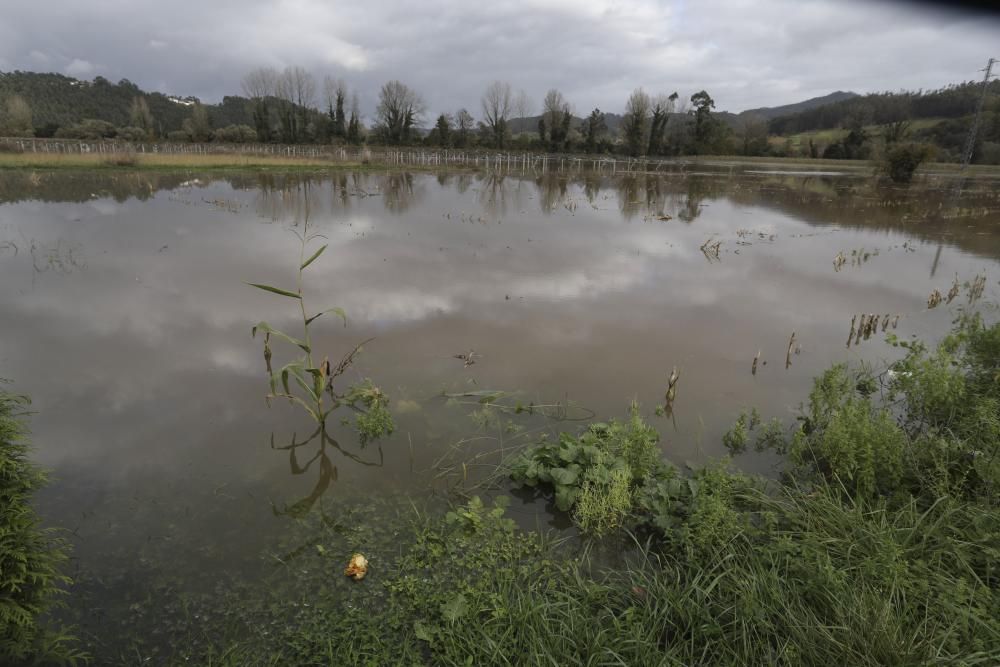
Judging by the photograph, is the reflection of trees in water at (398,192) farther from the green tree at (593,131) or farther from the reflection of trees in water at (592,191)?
the green tree at (593,131)

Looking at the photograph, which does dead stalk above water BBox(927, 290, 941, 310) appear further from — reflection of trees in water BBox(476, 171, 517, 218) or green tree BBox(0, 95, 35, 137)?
green tree BBox(0, 95, 35, 137)

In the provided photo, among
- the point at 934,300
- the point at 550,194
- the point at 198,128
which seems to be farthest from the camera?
the point at 198,128

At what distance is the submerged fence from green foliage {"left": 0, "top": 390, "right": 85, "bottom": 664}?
41.0 m

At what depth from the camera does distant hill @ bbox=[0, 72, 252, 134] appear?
7969 centimetres

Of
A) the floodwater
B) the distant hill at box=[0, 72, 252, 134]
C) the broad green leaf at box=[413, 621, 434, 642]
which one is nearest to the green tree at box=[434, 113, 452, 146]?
the distant hill at box=[0, 72, 252, 134]

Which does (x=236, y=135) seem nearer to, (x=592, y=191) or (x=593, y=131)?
(x=593, y=131)

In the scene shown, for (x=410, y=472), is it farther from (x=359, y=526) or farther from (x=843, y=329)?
(x=843, y=329)

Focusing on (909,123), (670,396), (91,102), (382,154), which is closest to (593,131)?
(382,154)

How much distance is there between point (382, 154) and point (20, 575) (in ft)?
169

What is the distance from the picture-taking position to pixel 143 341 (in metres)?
6.21

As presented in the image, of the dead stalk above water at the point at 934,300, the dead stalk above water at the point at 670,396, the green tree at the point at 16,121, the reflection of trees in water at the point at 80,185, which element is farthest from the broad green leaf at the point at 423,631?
the green tree at the point at 16,121

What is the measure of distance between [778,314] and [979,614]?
6216mm

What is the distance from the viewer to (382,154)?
4969 cm

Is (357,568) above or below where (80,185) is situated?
below
